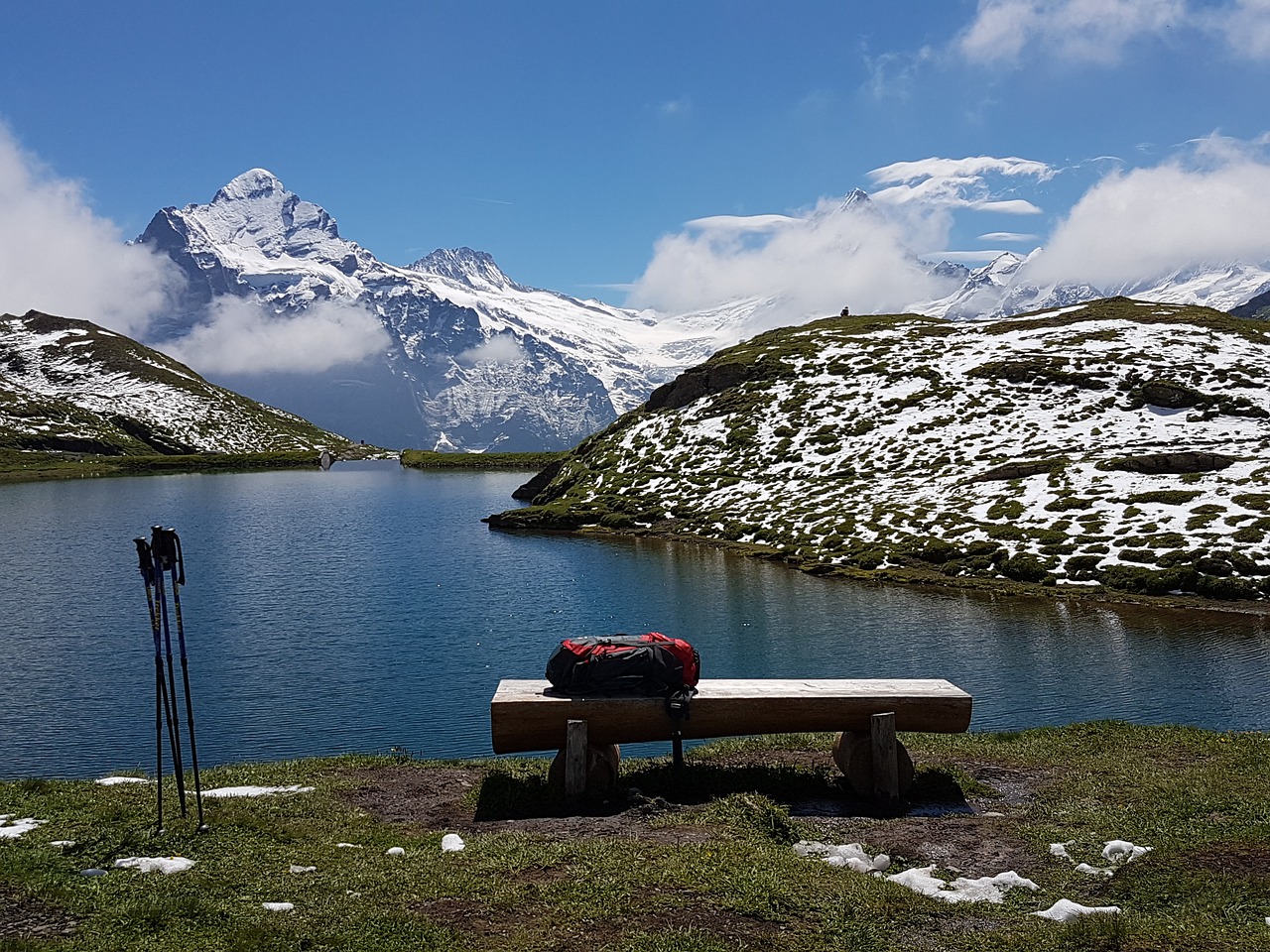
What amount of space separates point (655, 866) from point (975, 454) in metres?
70.2

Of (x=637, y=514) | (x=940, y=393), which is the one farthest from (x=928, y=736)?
(x=940, y=393)

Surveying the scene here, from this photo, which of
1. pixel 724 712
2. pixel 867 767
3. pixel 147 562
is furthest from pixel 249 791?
pixel 867 767

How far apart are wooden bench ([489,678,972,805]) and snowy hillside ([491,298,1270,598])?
1478 inches

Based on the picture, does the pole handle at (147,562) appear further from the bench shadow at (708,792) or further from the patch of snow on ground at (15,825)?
the bench shadow at (708,792)

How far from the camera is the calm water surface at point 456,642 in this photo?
30188 millimetres

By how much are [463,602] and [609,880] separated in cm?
4207

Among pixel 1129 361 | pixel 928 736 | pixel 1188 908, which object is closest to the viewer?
pixel 1188 908

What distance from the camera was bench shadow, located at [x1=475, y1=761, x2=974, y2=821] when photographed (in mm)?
17812

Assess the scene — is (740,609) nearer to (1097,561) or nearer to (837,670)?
(837,670)

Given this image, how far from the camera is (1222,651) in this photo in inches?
1492

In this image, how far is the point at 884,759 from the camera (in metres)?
18.5

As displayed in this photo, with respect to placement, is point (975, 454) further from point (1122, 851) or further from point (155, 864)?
point (155, 864)

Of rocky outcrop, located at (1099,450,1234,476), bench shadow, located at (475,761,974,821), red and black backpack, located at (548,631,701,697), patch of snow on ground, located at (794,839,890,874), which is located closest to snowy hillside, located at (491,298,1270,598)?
rocky outcrop, located at (1099,450,1234,476)

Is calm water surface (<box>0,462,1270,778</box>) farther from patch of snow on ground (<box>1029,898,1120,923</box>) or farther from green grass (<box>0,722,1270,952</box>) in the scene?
patch of snow on ground (<box>1029,898,1120,923</box>)
